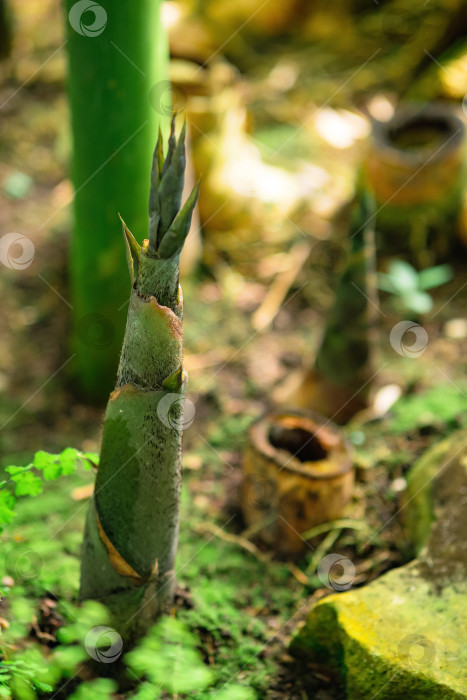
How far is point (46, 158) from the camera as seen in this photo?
3.90 metres

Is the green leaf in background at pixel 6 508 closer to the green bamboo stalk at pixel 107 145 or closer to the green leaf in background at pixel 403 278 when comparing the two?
the green bamboo stalk at pixel 107 145

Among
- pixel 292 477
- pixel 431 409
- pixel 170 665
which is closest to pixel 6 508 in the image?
pixel 170 665

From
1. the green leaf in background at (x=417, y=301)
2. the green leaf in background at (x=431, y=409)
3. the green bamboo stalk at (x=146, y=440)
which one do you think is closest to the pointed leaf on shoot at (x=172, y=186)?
the green bamboo stalk at (x=146, y=440)

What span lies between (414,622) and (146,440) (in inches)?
27.6

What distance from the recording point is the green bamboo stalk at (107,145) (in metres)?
2.12

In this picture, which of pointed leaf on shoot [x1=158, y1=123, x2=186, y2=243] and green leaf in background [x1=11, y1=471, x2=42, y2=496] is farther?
green leaf in background [x1=11, y1=471, x2=42, y2=496]

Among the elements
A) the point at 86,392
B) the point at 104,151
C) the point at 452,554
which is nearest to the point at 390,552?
the point at 452,554

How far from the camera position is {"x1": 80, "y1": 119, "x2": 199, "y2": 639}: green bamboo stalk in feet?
3.81

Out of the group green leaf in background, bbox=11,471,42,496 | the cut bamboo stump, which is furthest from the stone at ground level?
green leaf in background, bbox=11,471,42,496

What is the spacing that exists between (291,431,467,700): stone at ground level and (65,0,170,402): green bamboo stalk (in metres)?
1.27

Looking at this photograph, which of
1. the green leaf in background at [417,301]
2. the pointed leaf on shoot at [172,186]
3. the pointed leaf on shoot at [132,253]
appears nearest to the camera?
the pointed leaf on shoot at [172,186]

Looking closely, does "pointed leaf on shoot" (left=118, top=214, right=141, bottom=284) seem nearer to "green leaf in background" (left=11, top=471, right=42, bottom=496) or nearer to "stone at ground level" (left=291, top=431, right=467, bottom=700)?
"green leaf in background" (left=11, top=471, right=42, bottom=496)

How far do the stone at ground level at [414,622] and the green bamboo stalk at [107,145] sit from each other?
127 centimetres

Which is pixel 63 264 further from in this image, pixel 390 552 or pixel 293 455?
pixel 390 552
